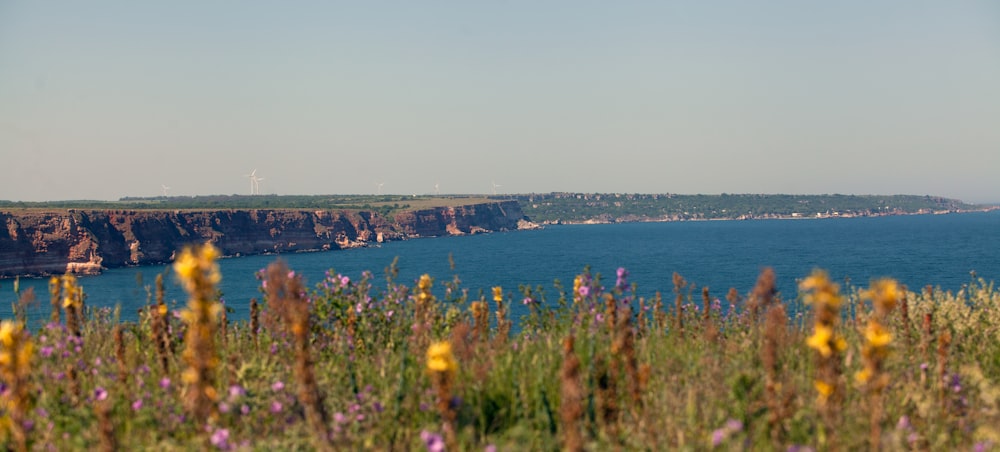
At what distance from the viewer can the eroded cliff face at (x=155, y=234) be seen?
95.7m

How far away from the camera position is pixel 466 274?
75.1m

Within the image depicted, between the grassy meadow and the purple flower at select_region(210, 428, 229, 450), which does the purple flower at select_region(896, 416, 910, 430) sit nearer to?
the grassy meadow

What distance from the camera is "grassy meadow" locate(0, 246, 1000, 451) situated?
4.26 m

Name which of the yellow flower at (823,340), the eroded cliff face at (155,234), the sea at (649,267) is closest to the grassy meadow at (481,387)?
the yellow flower at (823,340)

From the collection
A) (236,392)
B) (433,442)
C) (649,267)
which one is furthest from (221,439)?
(649,267)

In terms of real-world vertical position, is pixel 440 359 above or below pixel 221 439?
above

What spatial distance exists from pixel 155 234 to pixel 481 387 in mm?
121591

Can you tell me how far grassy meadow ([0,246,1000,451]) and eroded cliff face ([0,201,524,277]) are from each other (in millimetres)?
78770

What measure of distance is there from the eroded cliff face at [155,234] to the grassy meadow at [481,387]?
3101 inches

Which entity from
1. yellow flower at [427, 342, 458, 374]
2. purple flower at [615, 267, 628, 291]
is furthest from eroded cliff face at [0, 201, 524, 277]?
yellow flower at [427, 342, 458, 374]

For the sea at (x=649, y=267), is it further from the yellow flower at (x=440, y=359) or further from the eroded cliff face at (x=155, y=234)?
the yellow flower at (x=440, y=359)

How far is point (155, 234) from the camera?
116m

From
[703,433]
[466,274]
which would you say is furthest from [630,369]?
[466,274]

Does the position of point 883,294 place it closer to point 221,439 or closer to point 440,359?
point 440,359
